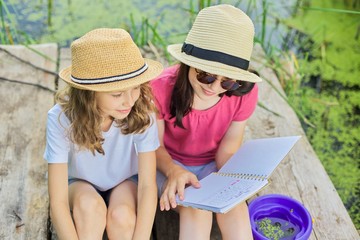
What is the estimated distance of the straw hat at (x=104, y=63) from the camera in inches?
58.2

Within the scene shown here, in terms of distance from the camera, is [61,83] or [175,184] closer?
[175,184]

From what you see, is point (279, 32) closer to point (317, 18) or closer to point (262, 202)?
point (317, 18)

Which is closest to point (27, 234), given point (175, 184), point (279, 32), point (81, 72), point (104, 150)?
point (104, 150)

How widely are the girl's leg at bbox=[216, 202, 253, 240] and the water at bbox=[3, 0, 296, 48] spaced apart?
5.37ft

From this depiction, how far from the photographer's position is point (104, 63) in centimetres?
148

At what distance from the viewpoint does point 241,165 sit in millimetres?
1825

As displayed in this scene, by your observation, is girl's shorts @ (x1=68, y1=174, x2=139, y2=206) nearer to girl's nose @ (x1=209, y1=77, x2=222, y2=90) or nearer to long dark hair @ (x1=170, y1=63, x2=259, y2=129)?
long dark hair @ (x1=170, y1=63, x2=259, y2=129)

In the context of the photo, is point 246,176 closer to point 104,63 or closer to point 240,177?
point 240,177

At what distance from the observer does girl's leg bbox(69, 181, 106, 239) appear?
1.67 m

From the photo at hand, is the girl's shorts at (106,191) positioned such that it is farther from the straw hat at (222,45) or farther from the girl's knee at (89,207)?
the straw hat at (222,45)

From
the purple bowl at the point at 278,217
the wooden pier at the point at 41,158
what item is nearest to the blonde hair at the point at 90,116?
the wooden pier at the point at 41,158

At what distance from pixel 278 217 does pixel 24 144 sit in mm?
1078

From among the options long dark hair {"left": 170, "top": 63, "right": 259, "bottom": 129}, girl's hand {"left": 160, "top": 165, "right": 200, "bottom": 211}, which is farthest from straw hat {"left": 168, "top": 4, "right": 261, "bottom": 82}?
girl's hand {"left": 160, "top": 165, "right": 200, "bottom": 211}

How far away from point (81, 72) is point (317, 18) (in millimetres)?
2627
